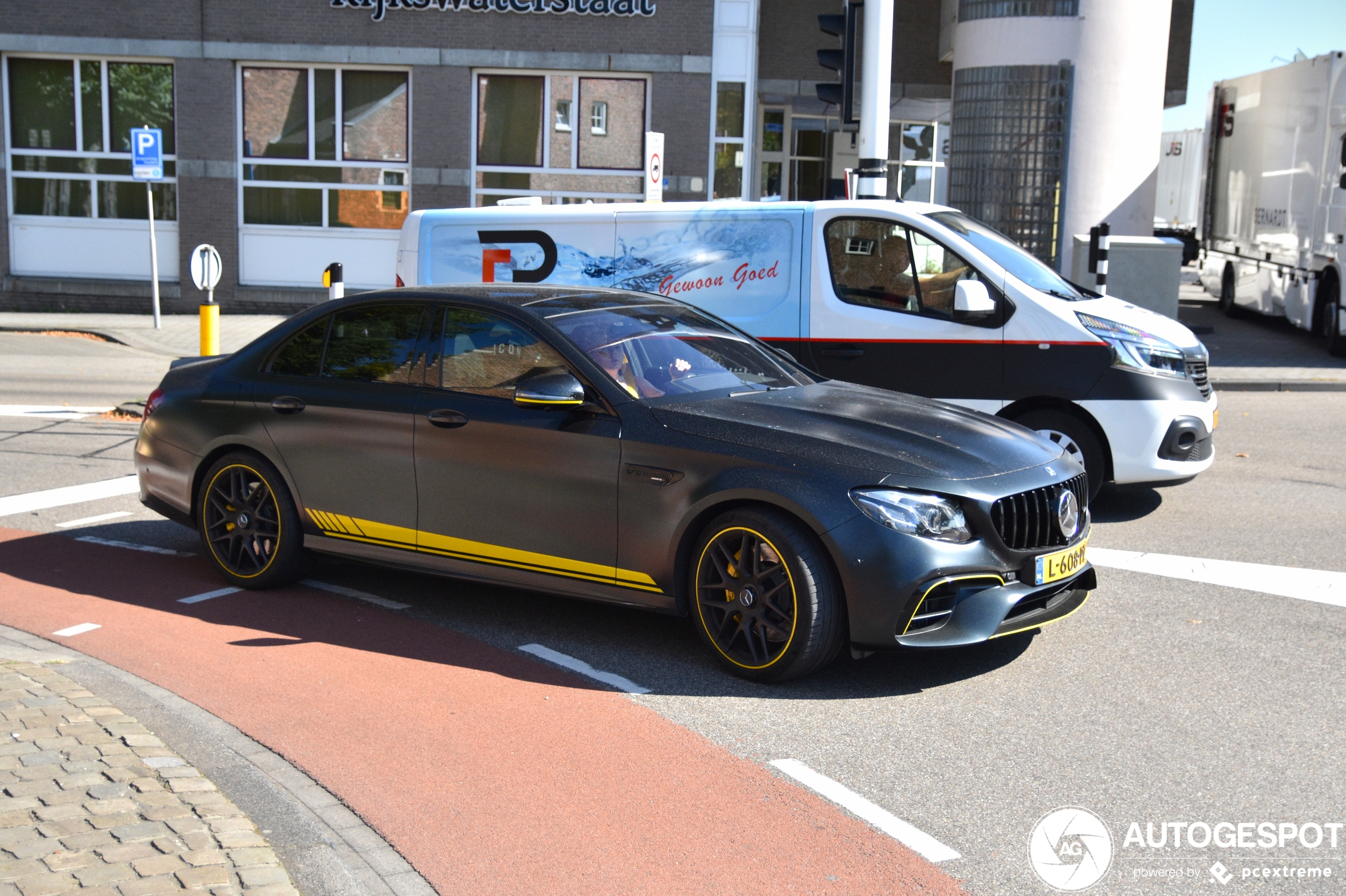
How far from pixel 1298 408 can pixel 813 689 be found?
1028cm

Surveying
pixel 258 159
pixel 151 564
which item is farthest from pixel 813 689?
pixel 258 159

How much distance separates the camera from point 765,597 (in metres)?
5.20

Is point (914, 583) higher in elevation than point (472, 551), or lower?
higher

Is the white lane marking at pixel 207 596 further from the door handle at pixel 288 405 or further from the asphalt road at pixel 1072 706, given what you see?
the door handle at pixel 288 405

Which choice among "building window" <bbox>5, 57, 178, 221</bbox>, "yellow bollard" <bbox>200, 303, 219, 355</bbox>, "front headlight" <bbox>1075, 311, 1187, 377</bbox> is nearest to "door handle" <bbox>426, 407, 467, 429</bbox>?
"front headlight" <bbox>1075, 311, 1187, 377</bbox>

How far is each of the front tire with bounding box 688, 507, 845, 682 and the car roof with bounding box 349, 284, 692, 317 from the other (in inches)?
58.4

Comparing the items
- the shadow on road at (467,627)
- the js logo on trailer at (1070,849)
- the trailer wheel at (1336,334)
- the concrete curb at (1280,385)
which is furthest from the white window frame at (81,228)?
the js logo on trailer at (1070,849)

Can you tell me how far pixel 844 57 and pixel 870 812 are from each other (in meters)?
8.85

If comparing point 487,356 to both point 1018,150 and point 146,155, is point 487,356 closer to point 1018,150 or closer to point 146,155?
point 146,155

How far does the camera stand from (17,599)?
6.70m

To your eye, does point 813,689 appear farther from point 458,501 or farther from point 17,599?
point 17,599

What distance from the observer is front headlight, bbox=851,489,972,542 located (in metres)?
5.04

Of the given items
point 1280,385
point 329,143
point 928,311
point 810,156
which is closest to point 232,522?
point 928,311

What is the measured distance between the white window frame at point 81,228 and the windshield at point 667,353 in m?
18.6
